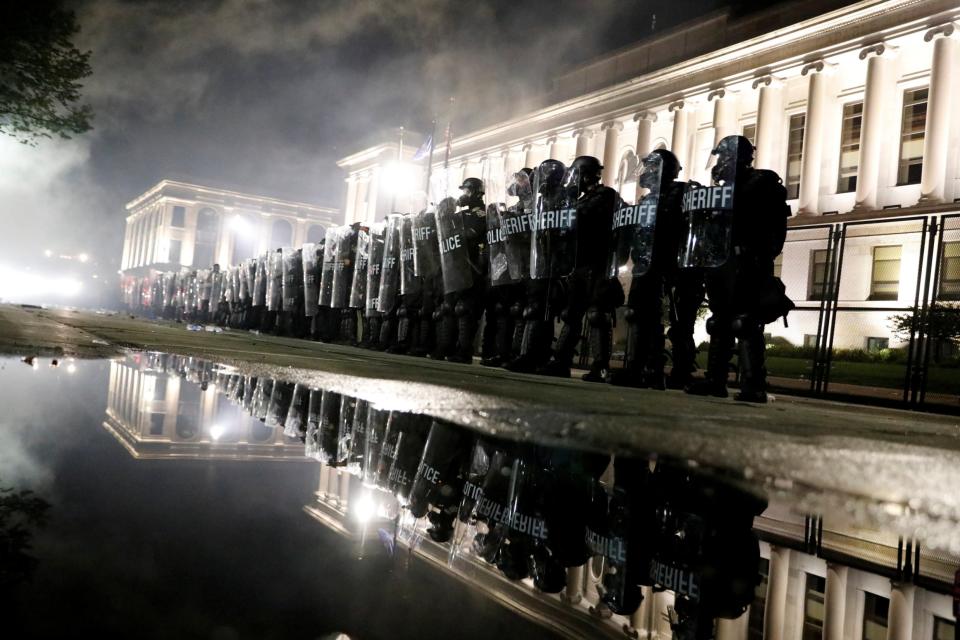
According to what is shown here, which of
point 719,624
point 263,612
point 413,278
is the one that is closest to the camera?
point 263,612

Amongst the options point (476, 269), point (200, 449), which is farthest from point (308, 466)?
point (476, 269)

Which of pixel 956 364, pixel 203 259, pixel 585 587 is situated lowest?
pixel 585 587

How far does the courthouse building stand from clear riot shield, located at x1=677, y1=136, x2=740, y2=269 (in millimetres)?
10165

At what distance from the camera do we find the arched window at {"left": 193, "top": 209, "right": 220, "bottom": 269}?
74250 millimetres

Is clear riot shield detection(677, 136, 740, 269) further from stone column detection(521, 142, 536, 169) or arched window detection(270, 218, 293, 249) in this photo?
arched window detection(270, 218, 293, 249)

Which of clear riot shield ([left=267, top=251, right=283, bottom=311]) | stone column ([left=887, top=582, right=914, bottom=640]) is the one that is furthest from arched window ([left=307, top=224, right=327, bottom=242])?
stone column ([left=887, top=582, right=914, bottom=640])

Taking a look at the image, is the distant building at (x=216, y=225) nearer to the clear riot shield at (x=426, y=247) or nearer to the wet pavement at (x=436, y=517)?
the clear riot shield at (x=426, y=247)


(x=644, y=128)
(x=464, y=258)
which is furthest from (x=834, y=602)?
(x=644, y=128)

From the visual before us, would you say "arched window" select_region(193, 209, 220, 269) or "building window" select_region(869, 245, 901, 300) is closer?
"building window" select_region(869, 245, 901, 300)

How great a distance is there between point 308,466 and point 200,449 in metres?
0.23

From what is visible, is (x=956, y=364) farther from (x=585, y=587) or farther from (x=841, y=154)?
(x=841, y=154)

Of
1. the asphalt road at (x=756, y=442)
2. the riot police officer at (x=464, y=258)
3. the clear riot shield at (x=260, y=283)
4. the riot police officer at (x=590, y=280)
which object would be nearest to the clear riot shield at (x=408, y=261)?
the riot police officer at (x=464, y=258)

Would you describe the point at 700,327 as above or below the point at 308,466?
above

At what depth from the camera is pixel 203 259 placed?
247 ft
